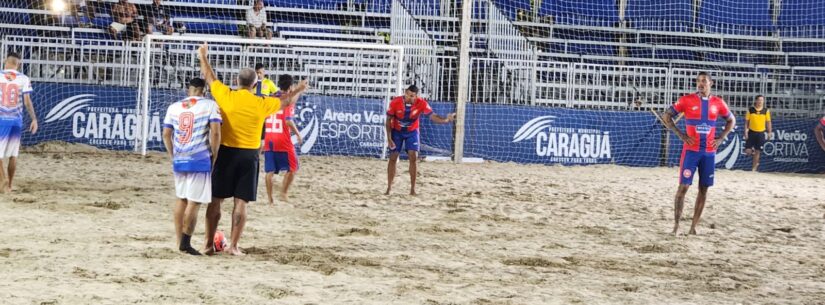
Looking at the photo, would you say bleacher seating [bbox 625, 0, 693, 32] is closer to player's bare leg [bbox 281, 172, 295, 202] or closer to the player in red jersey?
player's bare leg [bbox 281, 172, 295, 202]

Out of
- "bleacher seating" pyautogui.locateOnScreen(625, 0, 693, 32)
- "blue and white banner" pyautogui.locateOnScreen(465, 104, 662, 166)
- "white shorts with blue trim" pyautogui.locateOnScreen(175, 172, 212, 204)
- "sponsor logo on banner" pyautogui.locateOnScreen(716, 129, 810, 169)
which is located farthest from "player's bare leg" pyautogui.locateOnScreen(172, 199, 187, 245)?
"bleacher seating" pyautogui.locateOnScreen(625, 0, 693, 32)

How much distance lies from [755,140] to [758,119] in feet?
1.58

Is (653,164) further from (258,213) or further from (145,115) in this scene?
(258,213)

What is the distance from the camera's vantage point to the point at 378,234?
404 inches

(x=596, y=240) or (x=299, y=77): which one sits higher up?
(x=299, y=77)

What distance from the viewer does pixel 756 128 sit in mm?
23188

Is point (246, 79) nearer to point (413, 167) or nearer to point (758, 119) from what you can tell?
point (413, 167)

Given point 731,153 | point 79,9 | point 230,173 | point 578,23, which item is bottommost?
point 731,153

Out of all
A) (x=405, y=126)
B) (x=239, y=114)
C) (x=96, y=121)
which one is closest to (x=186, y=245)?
(x=239, y=114)

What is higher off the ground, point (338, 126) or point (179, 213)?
point (338, 126)

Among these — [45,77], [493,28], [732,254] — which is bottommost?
[732,254]

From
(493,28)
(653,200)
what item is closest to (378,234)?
(653,200)

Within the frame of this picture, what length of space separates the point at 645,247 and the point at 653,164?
1359 cm

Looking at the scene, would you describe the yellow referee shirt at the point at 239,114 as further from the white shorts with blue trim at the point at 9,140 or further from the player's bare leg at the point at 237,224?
the white shorts with blue trim at the point at 9,140
